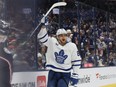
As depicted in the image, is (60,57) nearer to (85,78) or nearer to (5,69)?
(5,69)

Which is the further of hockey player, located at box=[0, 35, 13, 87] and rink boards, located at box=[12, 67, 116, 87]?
rink boards, located at box=[12, 67, 116, 87]

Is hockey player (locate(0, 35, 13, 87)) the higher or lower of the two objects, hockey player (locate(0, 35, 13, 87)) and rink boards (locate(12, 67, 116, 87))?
the higher

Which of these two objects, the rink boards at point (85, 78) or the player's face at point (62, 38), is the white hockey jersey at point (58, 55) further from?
the rink boards at point (85, 78)

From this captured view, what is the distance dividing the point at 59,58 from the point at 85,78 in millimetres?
2395

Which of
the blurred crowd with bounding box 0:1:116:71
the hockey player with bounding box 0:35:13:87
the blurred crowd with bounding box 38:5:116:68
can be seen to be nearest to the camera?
the hockey player with bounding box 0:35:13:87

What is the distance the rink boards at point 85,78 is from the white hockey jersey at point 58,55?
47 centimetres

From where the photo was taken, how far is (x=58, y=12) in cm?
876

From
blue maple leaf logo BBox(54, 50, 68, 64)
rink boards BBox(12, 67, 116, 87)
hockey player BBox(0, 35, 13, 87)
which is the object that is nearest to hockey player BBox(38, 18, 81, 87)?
blue maple leaf logo BBox(54, 50, 68, 64)

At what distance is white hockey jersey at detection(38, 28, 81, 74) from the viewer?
23.9 feet

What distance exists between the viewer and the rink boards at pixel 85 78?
7328 millimetres

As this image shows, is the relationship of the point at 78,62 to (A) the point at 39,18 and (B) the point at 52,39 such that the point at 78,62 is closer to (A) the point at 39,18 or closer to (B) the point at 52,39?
(B) the point at 52,39

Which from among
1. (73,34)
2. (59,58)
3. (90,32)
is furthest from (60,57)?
(90,32)

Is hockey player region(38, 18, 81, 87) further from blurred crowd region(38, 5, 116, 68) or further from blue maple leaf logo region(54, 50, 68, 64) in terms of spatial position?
blurred crowd region(38, 5, 116, 68)

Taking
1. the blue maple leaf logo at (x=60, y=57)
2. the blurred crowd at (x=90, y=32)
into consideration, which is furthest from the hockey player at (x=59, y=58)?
the blurred crowd at (x=90, y=32)
